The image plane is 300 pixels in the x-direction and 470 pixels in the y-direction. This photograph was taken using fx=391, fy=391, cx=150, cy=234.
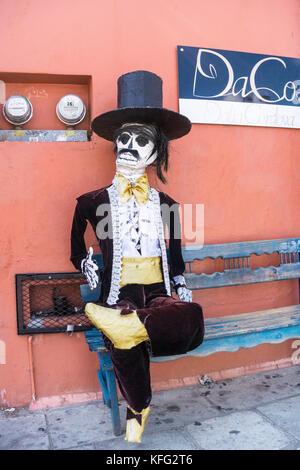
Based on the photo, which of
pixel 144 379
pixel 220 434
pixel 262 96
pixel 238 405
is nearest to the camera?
pixel 144 379

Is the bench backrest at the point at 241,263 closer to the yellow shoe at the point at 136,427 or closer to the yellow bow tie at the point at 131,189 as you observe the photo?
the yellow bow tie at the point at 131,189

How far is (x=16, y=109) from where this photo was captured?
2.63m

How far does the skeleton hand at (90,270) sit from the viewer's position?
7.29 ft

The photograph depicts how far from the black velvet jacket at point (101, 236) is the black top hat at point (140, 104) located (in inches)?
16.8

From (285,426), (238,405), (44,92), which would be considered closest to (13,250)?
(44,92)

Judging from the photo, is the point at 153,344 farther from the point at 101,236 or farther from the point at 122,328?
the point at 101,236

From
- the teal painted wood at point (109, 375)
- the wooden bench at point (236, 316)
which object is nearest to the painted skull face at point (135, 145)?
the wooden bench at point (236, 316)

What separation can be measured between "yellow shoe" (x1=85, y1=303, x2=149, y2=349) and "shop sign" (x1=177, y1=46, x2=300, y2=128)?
165cm

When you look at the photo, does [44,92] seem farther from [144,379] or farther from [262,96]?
[144,379]

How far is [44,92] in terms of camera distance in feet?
9.23

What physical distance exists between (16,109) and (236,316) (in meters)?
2.06

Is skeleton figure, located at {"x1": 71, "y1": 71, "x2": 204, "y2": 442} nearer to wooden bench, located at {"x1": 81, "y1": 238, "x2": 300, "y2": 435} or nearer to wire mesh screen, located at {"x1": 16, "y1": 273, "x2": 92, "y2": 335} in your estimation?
wooden bench, located at {"x1": 81, "y1": 238, "x2": 300, "y2": 435}
